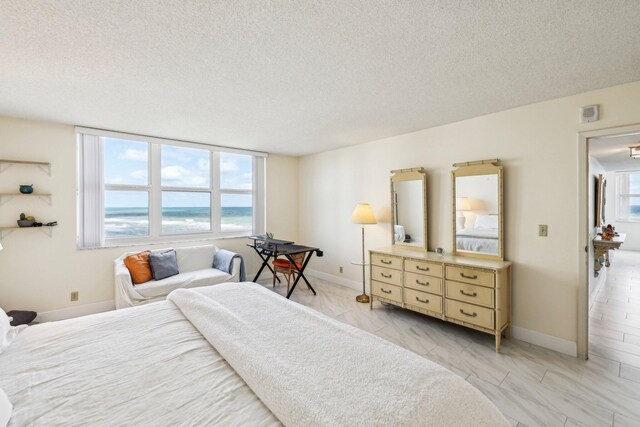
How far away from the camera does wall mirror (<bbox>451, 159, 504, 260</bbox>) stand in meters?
2.98

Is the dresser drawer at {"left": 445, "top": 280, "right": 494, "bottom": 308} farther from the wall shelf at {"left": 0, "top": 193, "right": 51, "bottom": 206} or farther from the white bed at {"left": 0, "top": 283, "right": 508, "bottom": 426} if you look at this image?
the wall shelf at {"left": 0, "top": 193, "right": 51, "bottom": 206}

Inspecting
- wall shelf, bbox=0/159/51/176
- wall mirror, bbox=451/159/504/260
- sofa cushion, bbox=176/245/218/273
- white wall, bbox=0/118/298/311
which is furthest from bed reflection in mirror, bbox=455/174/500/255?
wall shelf, bbox=0/159/51/176

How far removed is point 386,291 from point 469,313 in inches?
38.6

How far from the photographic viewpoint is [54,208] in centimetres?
333

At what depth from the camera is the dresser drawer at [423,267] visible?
9.90 ft

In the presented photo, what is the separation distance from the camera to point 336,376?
1.16 metres

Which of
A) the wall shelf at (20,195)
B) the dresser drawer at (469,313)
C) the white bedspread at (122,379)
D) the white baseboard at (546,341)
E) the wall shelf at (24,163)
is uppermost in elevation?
the wall shelf at (24,163)

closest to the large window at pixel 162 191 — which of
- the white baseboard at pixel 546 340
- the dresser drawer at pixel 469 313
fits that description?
the dresser drawer at pixel 469 313

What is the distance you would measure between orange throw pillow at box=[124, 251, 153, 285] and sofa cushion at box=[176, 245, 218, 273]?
1.40 feet

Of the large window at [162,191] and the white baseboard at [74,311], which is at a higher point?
the large window at [162,191]

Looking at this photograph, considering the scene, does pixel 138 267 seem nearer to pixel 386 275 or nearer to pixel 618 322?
pixel 386 275

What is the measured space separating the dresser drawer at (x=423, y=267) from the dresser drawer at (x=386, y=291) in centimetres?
31

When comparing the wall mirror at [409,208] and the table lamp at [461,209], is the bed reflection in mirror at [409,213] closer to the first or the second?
the wall mirror at [409,208]

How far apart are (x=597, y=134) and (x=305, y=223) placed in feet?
13.8
